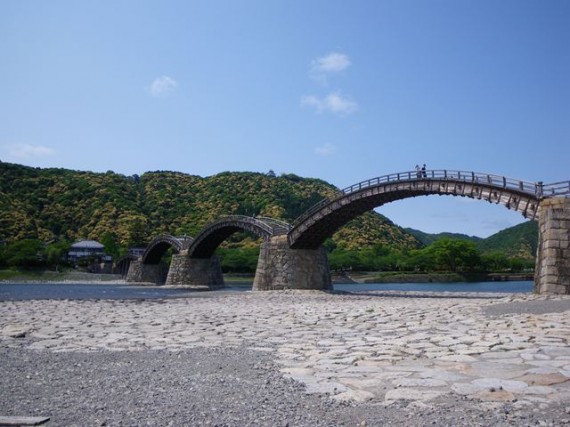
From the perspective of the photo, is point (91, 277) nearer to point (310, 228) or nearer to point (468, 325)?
point (310, 228)

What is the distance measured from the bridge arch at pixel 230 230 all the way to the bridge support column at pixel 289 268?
143cm

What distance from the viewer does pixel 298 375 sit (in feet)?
19.4

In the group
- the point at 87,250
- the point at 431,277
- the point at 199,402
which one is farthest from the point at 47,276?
the point at 199,402

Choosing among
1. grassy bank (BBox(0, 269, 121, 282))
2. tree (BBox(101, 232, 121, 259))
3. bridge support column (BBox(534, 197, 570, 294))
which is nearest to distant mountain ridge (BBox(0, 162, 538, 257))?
tree (BBox(101, 232, 121, 259))

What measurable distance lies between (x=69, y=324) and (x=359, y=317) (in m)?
7.47

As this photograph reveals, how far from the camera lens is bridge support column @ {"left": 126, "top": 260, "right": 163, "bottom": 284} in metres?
73.2

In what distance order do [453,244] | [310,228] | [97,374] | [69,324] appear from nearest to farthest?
1. [97,374]
2. [69,324]
3. [310,228]
4. [453,244]

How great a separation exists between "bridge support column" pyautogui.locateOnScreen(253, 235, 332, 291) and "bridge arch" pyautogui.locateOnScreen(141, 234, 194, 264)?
23.1m

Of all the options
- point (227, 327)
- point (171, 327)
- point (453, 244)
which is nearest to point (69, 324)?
point (171, 327)

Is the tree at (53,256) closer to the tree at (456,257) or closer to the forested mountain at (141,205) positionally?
the forested mountain at (141,205)

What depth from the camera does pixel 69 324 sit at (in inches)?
491

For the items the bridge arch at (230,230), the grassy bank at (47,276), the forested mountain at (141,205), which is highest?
the forested mountain at (141,205)

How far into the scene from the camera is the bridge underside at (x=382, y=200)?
2386 cm

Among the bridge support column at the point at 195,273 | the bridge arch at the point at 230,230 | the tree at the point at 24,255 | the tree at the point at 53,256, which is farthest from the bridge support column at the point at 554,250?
the tree at the point at 24,255
